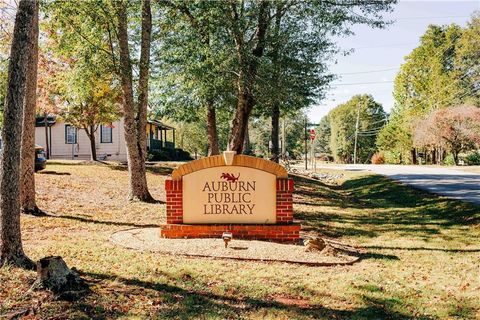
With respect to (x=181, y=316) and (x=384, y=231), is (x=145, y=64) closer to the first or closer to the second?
(x=384, y=231)

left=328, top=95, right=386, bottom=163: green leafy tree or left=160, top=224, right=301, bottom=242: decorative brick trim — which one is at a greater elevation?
left=328, top=95, right=386, bottom=163: green leafy tree

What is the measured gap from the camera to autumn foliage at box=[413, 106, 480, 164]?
123 feet

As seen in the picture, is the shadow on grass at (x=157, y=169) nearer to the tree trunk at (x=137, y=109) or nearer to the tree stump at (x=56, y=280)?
the tree trunk at (x=137, y=109)

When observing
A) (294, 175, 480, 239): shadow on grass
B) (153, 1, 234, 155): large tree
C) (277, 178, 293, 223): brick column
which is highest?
(153, 1, 234, 155): large tree

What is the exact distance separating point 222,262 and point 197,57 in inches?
351

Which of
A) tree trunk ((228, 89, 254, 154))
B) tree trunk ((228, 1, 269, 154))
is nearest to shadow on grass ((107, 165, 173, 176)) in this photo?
tree trunk ((228, 89, 254, 154))

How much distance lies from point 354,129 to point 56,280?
72.5m

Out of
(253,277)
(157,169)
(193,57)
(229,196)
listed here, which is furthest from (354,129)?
(253,277)

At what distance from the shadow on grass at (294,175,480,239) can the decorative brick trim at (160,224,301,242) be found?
222 cm

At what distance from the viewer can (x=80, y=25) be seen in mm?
12023

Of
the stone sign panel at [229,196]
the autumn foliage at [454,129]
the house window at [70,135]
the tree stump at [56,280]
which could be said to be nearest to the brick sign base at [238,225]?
the stone sign panel at [229,196]

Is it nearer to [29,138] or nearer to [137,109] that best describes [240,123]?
[137,109]

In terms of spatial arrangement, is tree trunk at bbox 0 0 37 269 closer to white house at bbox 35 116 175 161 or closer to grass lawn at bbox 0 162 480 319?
grass lawn at bbox 0 162 480 319

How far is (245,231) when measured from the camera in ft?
29.5
